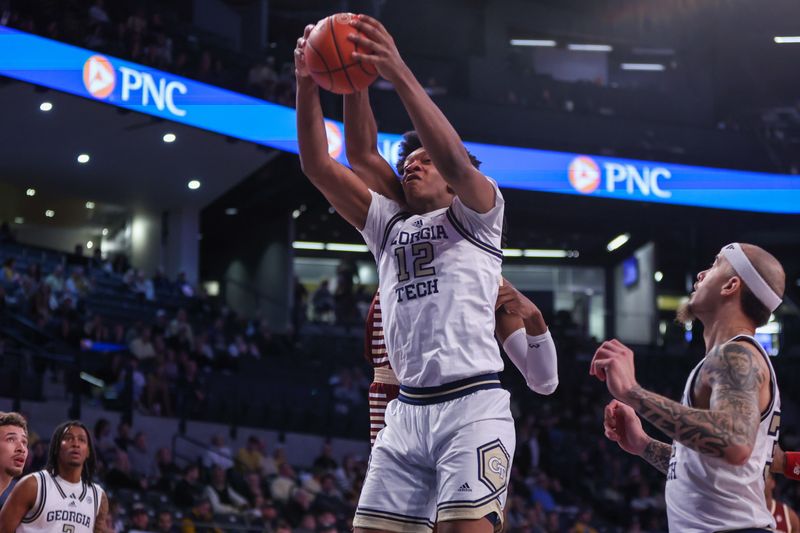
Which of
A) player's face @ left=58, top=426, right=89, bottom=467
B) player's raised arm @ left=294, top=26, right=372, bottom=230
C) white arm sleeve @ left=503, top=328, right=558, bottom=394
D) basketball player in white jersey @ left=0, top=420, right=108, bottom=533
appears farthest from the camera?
player's face @ left=58, top=426, right=89, bottom=467

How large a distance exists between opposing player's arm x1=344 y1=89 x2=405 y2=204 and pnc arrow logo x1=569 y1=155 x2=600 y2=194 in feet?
75.3

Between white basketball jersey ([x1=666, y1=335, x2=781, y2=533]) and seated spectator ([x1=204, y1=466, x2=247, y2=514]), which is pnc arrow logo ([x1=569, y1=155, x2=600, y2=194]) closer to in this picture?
seated spectator ([x1=204, y1=466, x2=247, y2=514])

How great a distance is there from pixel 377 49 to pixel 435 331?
1100 mm

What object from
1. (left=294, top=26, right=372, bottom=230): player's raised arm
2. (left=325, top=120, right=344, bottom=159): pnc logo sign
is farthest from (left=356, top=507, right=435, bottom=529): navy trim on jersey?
(left=325, top=120, right=344, bottom=159): pnc logo sign

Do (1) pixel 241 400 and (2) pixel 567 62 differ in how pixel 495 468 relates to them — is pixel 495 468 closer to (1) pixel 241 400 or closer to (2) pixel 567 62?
(1) pixel 241 400

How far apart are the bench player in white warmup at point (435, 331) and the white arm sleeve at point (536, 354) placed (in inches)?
22.2

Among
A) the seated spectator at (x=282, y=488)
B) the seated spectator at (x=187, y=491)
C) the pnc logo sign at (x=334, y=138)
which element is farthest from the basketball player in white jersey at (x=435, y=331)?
the pnc logo sign at (x=334, y=138)

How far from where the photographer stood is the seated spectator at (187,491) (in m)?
13.7

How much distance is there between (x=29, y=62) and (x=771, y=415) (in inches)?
665

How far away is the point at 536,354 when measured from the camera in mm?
4922

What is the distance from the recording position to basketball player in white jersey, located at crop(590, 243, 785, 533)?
3627 mm

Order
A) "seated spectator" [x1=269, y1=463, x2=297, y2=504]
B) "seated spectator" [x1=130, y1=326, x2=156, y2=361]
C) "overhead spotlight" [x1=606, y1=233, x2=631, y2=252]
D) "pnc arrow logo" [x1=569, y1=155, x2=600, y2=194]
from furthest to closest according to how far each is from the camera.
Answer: "overhead spotlight" [x1=606, y1=233, x2=631, y2=252] < "pnc arrow logo" [x1=569, y1=155, x2=600, y2=194] < "seated spectator" [x1=130, y1=326, x2=156, y2=361] < "seated spectator" [x1=269, y1=463, x2=297, y2=504]

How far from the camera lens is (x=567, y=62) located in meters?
34.5

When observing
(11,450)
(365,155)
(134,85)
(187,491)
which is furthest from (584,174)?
(365,155)
